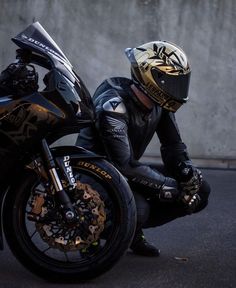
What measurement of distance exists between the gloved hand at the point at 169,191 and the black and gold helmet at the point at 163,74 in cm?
43

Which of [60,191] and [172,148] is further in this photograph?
[172,148]

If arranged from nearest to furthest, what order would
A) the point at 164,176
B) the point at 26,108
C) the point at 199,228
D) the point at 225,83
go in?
the point at 26,108 < the point at 164,176 < the point at 199,228 < the point at 225,83

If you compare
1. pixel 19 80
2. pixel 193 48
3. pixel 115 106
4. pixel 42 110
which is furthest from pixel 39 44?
pixel 193 48

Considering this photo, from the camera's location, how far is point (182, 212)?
5.02 metres

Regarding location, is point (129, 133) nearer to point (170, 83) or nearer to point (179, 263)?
point (170, 83)

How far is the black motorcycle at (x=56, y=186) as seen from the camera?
428 cm

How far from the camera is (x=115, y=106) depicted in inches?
187

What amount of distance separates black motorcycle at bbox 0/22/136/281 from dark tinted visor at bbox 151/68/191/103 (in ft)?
1.75

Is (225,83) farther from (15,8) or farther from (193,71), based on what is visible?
(15,8)

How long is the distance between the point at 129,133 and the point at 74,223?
88 cm

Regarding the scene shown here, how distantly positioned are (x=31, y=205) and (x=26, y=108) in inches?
20.5

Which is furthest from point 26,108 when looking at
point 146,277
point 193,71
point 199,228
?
point 193,71

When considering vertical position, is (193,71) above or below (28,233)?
below

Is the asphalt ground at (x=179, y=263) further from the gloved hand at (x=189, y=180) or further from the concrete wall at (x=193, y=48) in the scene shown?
the concrete wall at (x=193, y=48)
